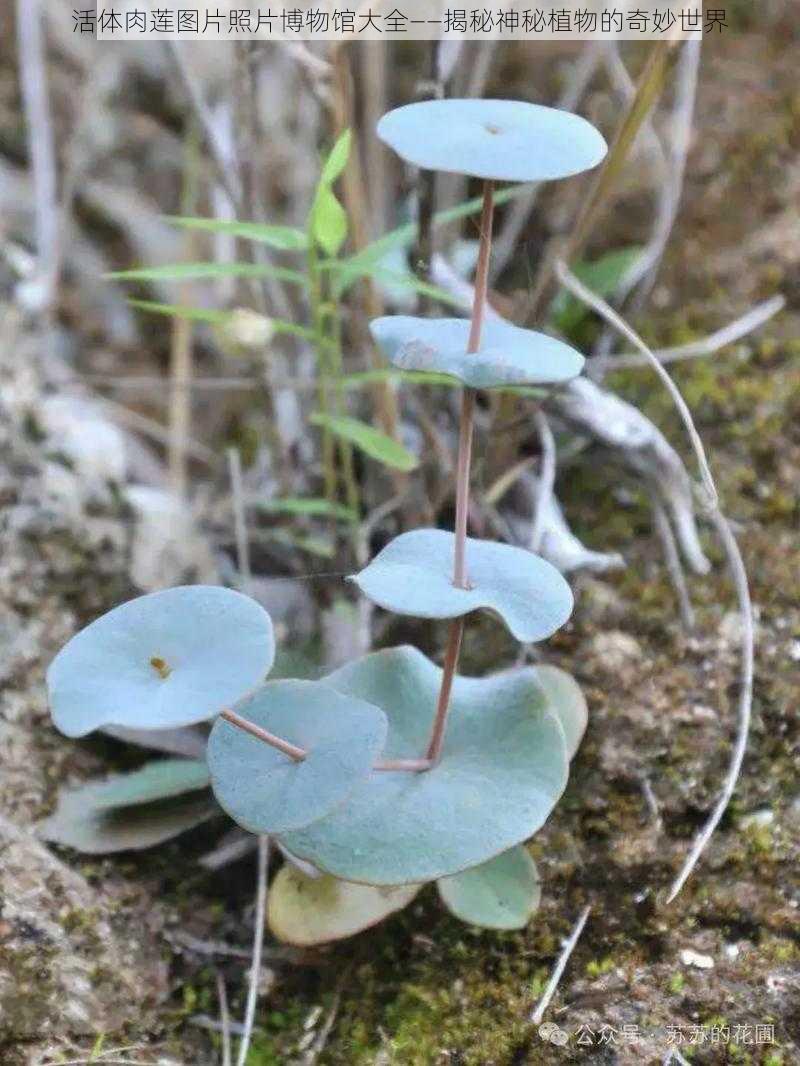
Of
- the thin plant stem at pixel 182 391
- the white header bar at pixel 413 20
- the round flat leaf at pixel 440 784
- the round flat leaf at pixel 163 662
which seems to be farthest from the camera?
the thin plant stem at pixel 182 391

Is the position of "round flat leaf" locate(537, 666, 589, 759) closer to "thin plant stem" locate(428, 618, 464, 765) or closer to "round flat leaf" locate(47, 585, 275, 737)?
"thin plant stem" locate(428, 618, 464, 765)

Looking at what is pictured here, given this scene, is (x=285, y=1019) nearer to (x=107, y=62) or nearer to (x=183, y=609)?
(x=183, y=609)

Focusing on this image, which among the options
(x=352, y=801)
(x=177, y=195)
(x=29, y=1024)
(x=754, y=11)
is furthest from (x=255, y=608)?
(x=177, y=195)

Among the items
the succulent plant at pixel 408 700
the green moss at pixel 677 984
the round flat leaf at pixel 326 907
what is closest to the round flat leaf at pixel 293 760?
the succulent plant at pixel 408 700

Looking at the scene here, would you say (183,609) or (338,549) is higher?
(183,609)

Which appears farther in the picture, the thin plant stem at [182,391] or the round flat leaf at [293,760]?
the thin plant stem at [182,391]

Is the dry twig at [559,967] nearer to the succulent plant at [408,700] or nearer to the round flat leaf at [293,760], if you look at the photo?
the succulent plant at [408,700]
